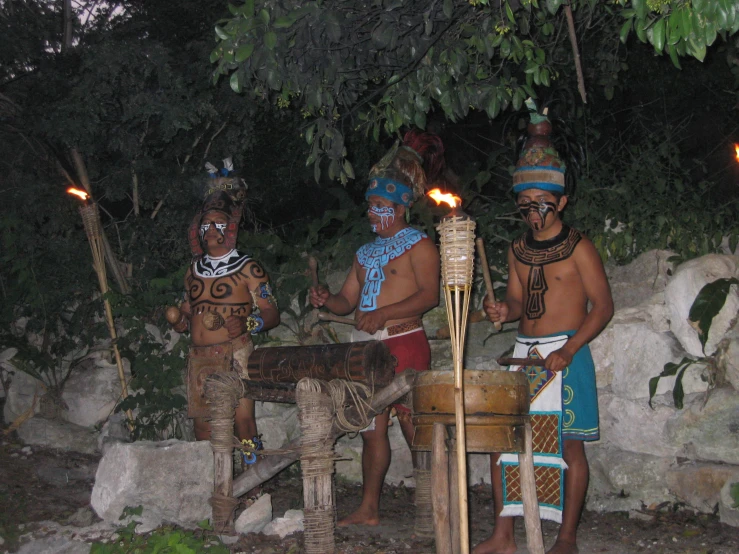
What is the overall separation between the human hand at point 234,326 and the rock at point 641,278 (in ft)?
8.63

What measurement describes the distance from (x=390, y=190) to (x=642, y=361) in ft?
6.64

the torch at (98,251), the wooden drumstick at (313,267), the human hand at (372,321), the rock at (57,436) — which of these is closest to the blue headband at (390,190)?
the wooden drumstick at (313,267)

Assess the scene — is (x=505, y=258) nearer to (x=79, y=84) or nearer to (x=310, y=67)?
(x=310, y=67)

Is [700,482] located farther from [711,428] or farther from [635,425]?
[635,425]

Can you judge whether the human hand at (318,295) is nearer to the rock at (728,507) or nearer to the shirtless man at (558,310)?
the shirtless man at (558,310)

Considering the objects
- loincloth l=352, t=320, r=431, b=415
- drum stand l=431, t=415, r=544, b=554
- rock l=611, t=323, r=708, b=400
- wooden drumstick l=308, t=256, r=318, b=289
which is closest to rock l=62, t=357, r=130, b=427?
wooden drumstick l=308, t=256, r=318, b=289

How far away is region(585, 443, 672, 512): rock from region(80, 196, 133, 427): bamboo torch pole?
376 cm

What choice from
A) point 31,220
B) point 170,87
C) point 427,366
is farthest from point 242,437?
point 31,220

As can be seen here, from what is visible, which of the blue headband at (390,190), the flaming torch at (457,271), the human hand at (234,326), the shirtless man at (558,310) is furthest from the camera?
the human hand at (234,326)

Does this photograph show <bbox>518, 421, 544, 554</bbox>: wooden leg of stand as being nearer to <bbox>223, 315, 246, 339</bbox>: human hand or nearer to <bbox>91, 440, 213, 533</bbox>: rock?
<bbox>91, 440, 213, 533</bbox>: rock

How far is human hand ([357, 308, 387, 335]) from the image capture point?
489 centimetres

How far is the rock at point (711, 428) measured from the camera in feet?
16.5

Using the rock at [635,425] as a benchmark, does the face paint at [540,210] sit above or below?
above

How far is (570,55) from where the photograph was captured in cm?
697
